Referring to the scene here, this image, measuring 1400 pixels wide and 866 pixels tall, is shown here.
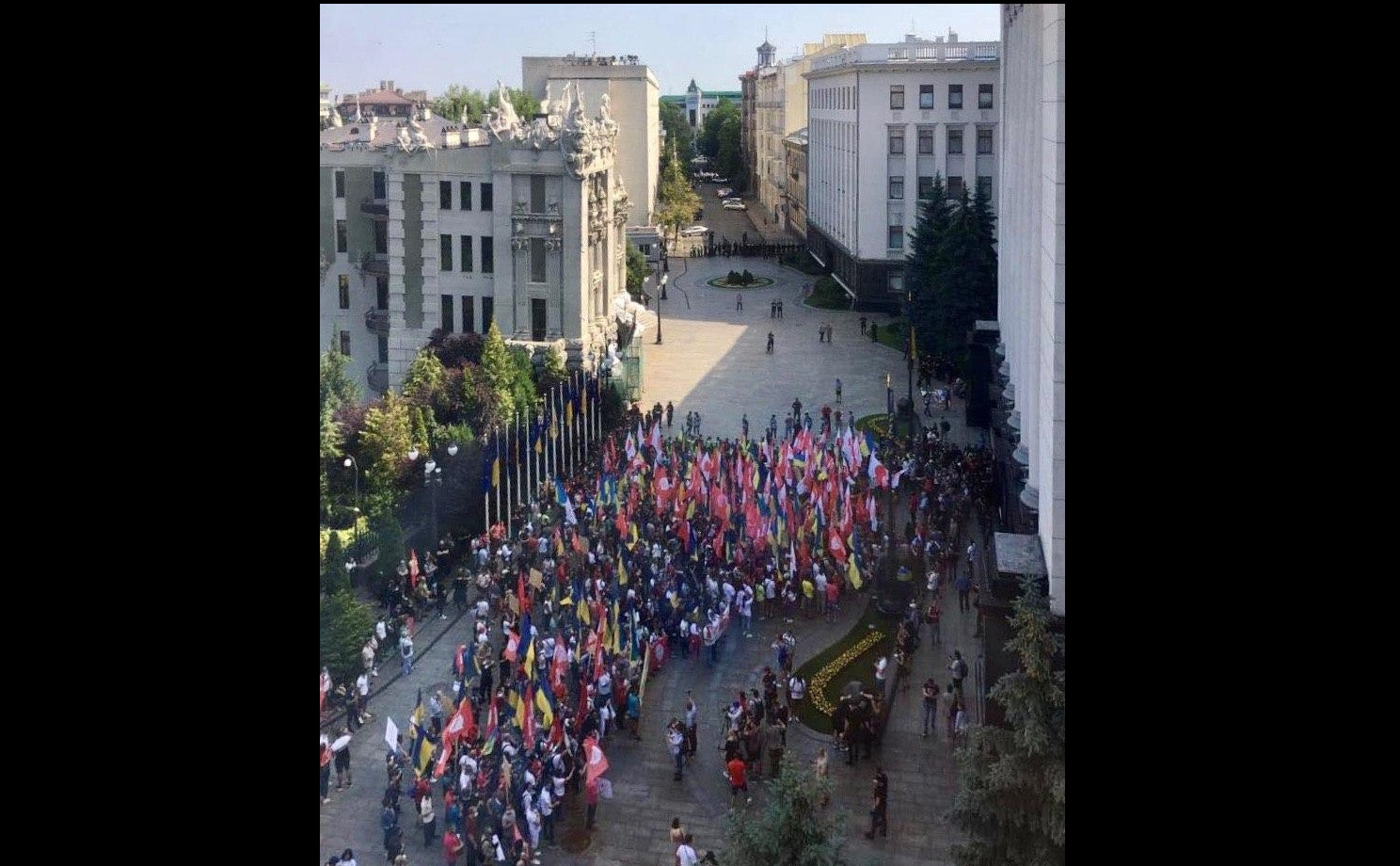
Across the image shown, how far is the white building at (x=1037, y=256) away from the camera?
17.3 metres

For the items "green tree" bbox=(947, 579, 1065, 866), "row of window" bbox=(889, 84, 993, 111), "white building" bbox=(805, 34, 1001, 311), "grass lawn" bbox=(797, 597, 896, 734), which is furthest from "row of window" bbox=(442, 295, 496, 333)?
"green tree" bbox=(947, 579, 1065, 866)

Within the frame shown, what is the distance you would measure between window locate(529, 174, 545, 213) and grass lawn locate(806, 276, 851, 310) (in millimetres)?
25695

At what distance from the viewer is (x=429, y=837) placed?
680 inches

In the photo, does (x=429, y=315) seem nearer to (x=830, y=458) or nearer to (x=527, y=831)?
(x=830, y=458)

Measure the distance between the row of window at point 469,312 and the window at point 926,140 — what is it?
2508 cm

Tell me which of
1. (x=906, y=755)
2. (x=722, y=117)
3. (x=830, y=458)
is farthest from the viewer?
(x=722, y=117)

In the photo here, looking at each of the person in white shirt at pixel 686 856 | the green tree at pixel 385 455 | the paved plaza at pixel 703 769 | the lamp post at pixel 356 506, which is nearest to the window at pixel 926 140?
the paved plaza at pixel 703 769

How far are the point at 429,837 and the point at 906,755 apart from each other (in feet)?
23.3

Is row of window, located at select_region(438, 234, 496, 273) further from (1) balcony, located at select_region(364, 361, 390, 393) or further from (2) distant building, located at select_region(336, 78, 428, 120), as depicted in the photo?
(2) distant building, located at select_region(336, 78, 428, 120)

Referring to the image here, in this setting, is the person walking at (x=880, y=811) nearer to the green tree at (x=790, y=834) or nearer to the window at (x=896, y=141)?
the green tree at (x=790, y=834)

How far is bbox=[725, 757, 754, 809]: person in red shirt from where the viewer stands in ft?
59.4

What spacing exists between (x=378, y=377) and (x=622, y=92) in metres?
34.6
